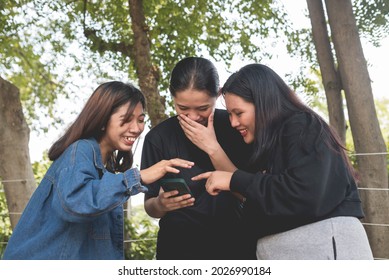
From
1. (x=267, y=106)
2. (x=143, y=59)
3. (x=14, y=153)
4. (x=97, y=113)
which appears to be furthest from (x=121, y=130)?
(x=143, y=59)

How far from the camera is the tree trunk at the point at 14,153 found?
5074 mm

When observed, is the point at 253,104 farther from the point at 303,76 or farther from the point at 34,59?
the point at 34,59

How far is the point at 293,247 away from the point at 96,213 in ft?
2.19

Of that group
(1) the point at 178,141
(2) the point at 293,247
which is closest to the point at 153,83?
(1) the point at 178,141

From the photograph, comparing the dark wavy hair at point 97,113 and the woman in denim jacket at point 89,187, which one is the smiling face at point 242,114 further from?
the dark wavy hair at point 97,113

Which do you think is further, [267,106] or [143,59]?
[143,59]

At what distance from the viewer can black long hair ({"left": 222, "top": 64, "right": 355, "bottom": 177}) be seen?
1868mm

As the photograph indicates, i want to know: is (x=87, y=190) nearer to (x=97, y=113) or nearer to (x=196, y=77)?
(x=97, y=113)

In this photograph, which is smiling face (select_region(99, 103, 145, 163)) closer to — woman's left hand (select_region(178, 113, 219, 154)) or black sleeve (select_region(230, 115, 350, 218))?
woman's left hand (select_region(178, 113, 219, 154))

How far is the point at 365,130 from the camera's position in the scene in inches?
179

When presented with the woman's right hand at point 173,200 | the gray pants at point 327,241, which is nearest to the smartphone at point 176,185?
the woman's right hand at point 173,200

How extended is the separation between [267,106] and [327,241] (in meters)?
0.51

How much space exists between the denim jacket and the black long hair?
45cm

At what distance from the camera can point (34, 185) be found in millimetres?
5184
